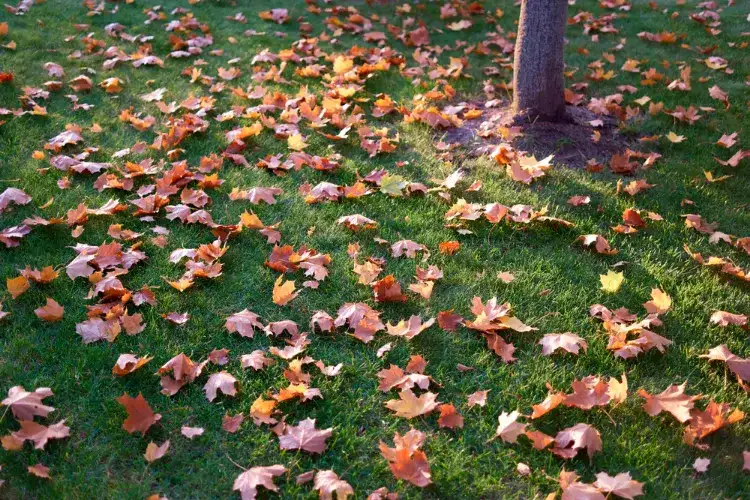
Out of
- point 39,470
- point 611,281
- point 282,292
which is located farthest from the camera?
point 611,281

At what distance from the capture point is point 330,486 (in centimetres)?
243

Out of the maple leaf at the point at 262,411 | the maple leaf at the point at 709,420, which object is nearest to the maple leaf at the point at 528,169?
the maple leaf at the point at 709,420

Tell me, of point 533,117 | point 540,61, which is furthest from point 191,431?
point 540,61

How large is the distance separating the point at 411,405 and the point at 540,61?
3.21 metres

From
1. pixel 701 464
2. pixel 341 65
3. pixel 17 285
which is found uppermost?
pixel 341 65

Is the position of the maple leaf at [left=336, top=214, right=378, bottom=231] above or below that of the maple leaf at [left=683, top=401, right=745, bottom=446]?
above

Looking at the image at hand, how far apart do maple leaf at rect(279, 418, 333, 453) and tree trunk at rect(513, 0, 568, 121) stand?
10.9ft

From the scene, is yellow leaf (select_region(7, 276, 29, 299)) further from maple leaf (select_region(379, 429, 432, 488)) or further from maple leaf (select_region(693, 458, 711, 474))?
maple leaf (select_region(693, 458, 711, 474))

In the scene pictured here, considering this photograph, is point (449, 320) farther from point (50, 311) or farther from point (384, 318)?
point (50, 311)

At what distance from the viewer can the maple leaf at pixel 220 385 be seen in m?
2.80

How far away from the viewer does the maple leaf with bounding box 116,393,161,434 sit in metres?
2.61

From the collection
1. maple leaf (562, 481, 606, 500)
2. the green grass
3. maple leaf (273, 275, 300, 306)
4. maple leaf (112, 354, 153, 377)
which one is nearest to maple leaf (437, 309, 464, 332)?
the green grass

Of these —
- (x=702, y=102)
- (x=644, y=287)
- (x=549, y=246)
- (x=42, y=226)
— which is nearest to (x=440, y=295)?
(x=549, y=246)

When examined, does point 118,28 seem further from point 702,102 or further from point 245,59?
point 702,102
